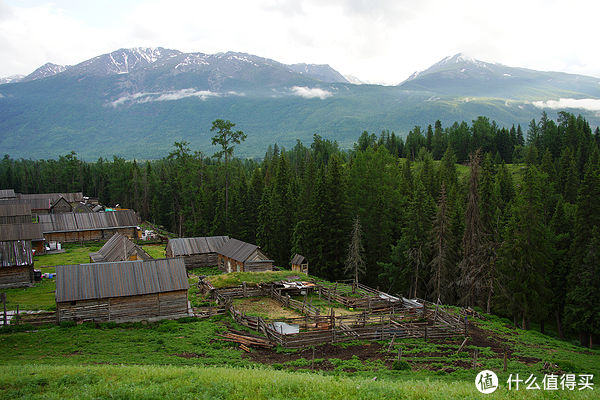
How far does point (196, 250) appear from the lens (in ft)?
180

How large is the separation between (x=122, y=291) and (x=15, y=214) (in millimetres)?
50241

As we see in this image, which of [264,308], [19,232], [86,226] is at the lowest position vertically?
[264,308]

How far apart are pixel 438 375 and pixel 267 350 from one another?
401 inches

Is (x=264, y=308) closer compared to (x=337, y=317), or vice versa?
(x=337, y=317)

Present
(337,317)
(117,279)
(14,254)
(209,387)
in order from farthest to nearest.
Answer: (14,254) → (117,279) → (337,317) → (209,387)

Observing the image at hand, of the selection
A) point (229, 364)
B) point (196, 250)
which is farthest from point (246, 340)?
point (196, 250)

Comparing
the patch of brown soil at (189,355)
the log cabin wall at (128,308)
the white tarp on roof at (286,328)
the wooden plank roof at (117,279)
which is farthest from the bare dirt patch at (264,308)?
the patch of brown soil at (189,355)

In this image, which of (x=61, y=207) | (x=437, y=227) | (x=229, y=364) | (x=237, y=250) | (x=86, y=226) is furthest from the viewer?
(x=61, y=207)

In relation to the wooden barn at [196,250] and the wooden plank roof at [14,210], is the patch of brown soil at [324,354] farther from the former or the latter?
the wooden plank roof at [14,210]

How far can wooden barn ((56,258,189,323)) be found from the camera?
92.5ft

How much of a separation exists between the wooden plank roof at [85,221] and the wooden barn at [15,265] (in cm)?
2852

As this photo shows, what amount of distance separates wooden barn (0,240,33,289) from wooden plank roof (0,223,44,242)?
7.72 metres

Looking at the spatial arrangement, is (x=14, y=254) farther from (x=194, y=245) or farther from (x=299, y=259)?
(x=299, y=259)

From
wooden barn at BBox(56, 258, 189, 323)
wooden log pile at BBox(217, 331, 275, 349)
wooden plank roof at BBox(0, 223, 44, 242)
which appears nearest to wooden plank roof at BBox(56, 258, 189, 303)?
wooden barn at BBox(56, 258, 189, 323)
